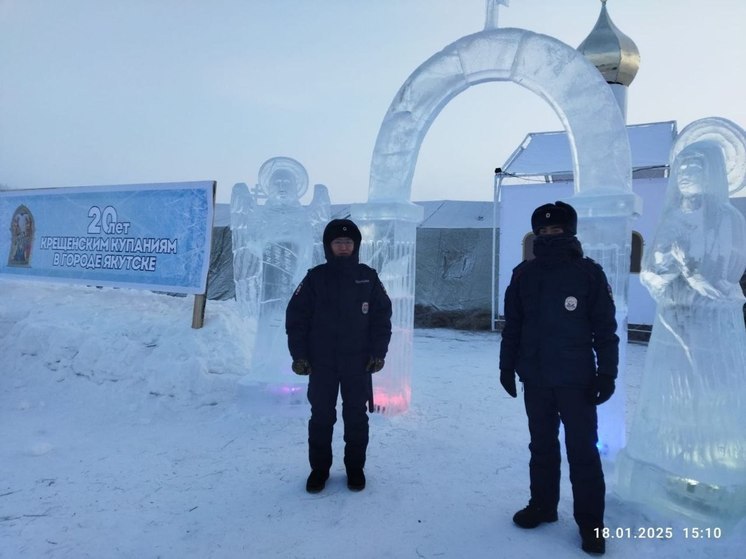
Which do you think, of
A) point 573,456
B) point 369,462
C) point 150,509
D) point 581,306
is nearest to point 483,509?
point 573,456

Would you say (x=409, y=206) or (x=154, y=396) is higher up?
(x=409, y=206)

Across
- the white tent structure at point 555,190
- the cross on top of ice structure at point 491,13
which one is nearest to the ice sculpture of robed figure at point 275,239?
the cross on top of ice structure at point 491,13

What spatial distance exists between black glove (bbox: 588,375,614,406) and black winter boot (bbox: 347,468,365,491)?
4.61ft

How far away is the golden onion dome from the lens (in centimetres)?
954

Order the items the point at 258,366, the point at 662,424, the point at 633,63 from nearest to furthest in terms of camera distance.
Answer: the point at 662,424 → the point at 258,366 → the point at 633,63

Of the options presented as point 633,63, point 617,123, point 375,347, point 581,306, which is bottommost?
point 375,347

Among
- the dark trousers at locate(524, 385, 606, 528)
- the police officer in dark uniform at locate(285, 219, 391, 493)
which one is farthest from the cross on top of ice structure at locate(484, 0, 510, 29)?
the dark trousers at locate(524, 385, 606, 528)

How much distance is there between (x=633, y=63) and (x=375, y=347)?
9541mm

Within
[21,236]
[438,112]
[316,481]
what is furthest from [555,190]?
[21,236]

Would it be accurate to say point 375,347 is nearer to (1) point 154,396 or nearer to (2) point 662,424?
(2) point 662,424

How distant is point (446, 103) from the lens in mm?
4336

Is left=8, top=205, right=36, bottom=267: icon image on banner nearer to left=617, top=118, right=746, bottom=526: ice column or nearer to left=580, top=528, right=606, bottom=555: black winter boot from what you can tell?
left=580, top=528, right=606, bottom=555: black winter boot

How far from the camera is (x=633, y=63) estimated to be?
9664mm

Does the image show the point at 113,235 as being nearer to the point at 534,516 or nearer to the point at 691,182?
the point at 534,516
